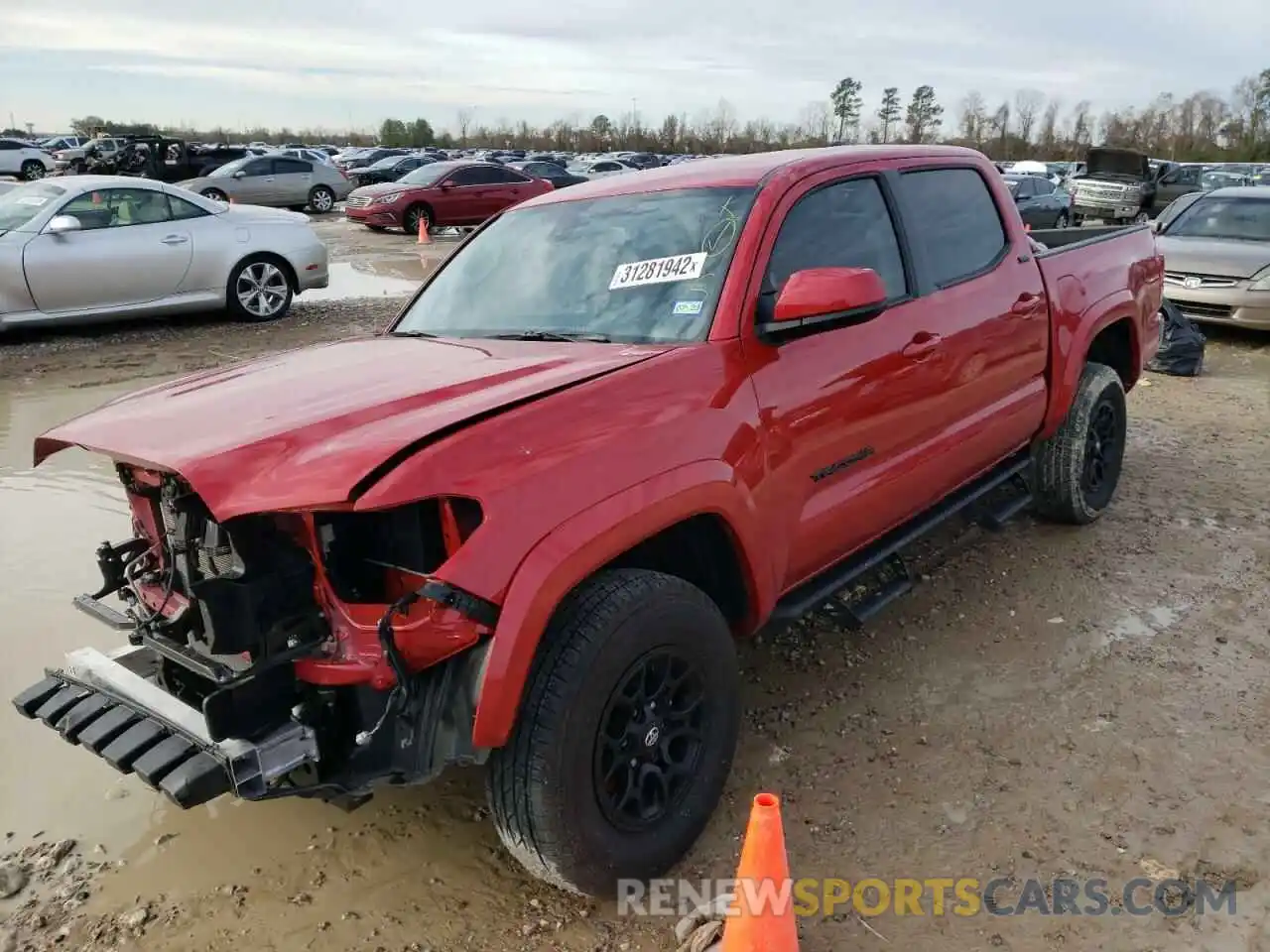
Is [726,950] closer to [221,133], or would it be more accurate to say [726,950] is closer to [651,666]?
[651,666]

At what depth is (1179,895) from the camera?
262cm

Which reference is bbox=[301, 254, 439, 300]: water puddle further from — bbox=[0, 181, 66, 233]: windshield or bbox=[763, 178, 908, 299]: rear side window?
bbox=[763, 178, 908, 299]: rear side window

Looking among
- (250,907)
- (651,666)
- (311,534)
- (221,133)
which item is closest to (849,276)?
(651,666)

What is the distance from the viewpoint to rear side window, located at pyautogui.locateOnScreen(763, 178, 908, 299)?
3.21 metres

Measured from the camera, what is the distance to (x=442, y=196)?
20.4m

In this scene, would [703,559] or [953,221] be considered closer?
[703,559]

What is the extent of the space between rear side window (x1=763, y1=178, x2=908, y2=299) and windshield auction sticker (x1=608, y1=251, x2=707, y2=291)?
23cm

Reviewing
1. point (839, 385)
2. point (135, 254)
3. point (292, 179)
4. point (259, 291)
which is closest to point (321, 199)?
point (292, 179)

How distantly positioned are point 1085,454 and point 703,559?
117 inches

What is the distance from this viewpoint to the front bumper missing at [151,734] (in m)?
2.21

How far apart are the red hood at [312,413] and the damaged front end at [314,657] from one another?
0.13 metres

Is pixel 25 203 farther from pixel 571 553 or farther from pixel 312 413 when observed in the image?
pixel 571 553

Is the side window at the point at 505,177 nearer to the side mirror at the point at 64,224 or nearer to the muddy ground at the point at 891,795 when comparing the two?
the side mirror at the point at 64,224

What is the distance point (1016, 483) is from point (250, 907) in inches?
156
